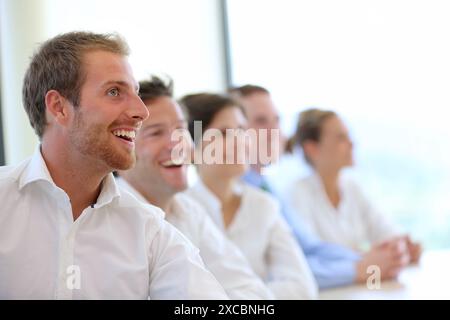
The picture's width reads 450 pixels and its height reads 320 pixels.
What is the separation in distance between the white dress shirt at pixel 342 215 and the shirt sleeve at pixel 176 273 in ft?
3.12

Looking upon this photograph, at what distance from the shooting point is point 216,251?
116cm

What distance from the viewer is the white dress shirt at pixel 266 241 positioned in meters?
1.39

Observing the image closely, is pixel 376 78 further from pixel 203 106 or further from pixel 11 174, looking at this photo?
pixel 11 174

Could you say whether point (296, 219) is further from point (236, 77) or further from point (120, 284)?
point (120, 284)

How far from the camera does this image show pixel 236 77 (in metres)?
2.01

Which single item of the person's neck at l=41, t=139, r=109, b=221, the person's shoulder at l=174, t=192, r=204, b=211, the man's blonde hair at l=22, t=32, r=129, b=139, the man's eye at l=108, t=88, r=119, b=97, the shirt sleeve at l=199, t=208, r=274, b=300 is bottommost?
the shirt sleeve at l=199, t=208, r=274, b=300

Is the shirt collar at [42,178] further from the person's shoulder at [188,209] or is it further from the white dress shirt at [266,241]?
the white dress shirt at [266,241]

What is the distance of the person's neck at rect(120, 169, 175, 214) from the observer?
3.72 feet

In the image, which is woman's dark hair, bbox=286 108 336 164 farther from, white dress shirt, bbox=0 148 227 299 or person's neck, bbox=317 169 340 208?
white dress shirt, bbox=0 148 227 299

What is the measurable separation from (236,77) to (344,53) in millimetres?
590

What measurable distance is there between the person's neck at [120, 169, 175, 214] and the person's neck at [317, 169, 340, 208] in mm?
887

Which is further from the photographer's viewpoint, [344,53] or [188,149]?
[344,53]

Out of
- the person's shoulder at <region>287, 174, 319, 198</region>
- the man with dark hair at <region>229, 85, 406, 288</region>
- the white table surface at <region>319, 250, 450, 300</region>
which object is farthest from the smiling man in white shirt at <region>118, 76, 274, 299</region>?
the person's shoulder at <region>287, 174, 319, 198</region>
